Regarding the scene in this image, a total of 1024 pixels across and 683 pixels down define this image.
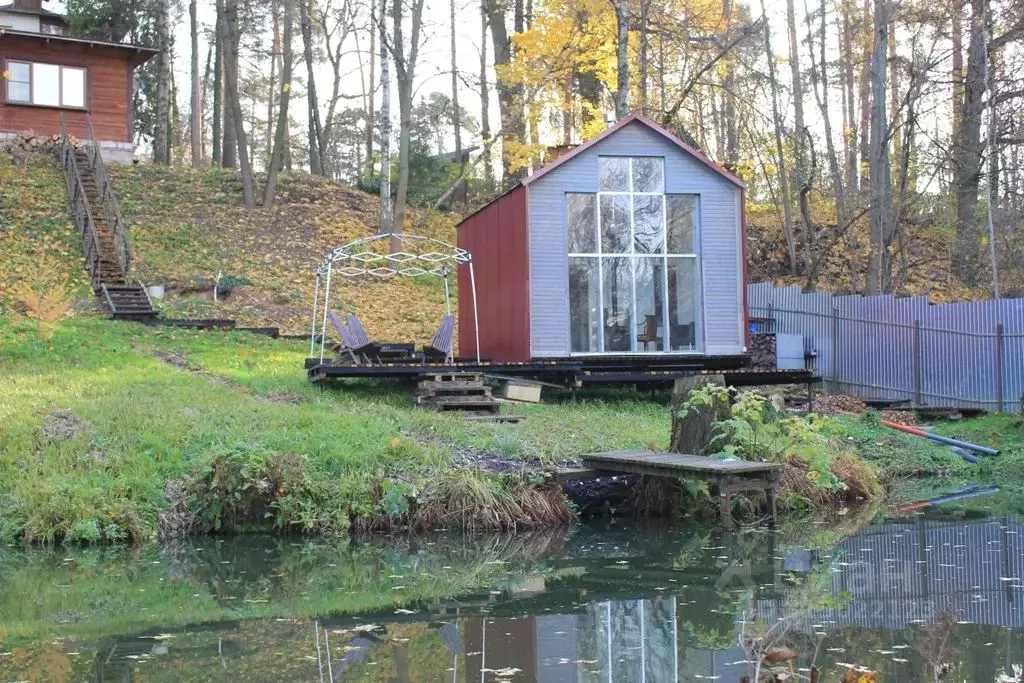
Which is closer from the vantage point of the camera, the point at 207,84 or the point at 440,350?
the point at 440,350

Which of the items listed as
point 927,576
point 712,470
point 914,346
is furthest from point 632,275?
point 927,576

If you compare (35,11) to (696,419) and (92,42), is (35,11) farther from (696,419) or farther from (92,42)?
(696,419)

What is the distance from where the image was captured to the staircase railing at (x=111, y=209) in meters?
22.5

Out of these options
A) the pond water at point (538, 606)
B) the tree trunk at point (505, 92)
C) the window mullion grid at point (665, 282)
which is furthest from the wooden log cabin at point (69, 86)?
the pond water at point (538, 606)

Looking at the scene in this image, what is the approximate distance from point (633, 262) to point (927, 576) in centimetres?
953

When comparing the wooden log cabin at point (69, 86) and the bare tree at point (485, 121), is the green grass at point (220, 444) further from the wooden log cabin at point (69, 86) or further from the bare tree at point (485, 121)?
the bare tree at point (485, 121)

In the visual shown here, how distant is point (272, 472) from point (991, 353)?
1160cm

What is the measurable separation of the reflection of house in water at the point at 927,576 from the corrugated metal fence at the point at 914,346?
659 cm

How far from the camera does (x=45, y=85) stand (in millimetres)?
28172

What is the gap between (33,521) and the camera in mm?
9406

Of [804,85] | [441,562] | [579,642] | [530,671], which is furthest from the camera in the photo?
[804,85]

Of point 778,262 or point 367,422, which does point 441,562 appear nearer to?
point 367,422

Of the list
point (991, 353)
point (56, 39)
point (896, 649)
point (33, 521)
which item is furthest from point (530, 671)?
point (56, 39)

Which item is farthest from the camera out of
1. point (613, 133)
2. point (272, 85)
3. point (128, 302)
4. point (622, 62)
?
point (272, 85)
